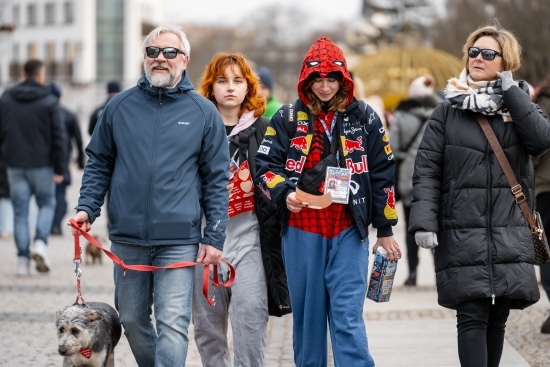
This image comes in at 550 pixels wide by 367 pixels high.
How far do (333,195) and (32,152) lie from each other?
736 centimetres

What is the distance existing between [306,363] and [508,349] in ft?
8.45

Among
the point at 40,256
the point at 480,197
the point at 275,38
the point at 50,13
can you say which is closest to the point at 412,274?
the point at 40,256

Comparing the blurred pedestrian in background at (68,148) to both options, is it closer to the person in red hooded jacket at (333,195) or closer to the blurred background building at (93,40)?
the person in red hooded jacket at (333,195)

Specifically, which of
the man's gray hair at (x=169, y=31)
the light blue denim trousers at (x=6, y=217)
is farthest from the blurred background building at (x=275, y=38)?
the man's gray hair at (x=169, y=31)

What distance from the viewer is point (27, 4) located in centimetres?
10081

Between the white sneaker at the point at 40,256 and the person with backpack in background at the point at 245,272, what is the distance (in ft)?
22.3

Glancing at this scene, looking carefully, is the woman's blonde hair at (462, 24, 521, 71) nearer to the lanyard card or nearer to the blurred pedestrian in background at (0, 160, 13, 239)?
the lanyard card

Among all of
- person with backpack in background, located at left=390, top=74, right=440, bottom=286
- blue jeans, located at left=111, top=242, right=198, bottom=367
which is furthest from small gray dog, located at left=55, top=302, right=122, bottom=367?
person with backpack in background, located at left=390, top=74, right=440, bottom=286

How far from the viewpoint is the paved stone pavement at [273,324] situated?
880cm

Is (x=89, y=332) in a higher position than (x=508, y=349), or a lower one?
higher

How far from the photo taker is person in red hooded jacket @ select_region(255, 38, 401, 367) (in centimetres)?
670

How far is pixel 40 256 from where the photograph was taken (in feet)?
45.4

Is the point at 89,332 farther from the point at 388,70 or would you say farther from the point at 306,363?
the point at 388,70

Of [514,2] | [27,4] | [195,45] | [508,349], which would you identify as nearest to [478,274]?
[508,349]
